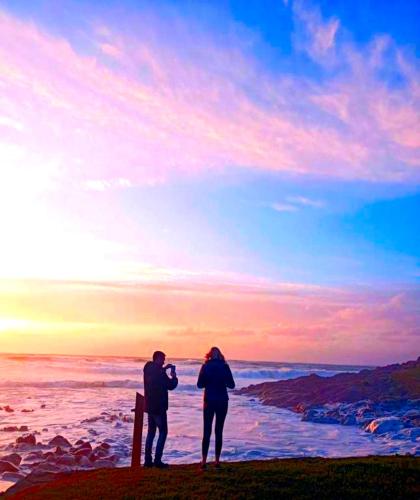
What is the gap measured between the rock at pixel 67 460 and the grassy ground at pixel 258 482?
6.13 meters

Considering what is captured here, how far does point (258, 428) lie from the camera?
1182 inches

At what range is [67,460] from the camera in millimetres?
19625

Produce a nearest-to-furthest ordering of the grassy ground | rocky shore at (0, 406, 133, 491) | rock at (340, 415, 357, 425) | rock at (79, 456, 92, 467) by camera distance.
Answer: the grassy ground
rocky shore at (0, 406, 133, 491)
rock at (79, 456, 92, 467)
rock at (340, 415, 357, 425)

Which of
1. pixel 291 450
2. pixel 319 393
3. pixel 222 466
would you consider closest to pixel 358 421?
pixel 291 450

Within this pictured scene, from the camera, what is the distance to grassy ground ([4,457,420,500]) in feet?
34.7

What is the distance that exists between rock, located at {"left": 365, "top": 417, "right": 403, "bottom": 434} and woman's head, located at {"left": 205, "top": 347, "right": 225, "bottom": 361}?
61.0 feet

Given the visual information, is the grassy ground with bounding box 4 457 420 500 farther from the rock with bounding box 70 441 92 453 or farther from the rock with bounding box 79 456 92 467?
the rock with bounding box 70 441 92 453

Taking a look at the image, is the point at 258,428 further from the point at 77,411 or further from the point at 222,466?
the point at 222,466

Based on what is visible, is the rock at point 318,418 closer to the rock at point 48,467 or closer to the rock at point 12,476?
the rock at point 48,467

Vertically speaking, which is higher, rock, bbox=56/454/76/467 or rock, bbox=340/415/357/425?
rock, bbox=340/415/357/425

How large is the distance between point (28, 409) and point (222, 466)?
26438mm

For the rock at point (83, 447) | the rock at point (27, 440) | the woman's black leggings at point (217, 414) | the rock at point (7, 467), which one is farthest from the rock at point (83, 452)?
the woman's black leggings at point (217, 414)

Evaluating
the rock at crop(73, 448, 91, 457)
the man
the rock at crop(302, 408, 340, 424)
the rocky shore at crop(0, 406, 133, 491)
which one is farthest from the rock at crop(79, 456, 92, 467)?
the rock at crop(302, 408, 340, 424)

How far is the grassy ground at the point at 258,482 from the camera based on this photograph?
1058 cm
